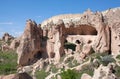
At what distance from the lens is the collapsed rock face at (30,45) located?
51.4 m

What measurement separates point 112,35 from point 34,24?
49.2 feet

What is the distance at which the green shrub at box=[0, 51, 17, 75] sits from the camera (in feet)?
156

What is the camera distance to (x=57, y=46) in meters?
50.6

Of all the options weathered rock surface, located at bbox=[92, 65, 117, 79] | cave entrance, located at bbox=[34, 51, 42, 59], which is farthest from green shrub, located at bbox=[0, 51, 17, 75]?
weathered rock surface, located at bbox=[92, 65, 117, 79]

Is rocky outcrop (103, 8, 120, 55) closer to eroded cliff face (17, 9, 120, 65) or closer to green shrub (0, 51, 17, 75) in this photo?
eroded cliff face (17, 9, 120, 65)

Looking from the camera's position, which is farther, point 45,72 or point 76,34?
point 76,34

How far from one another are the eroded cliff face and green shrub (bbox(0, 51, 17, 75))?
55.0 inches

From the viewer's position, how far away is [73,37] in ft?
176

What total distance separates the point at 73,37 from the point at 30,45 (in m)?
7.77

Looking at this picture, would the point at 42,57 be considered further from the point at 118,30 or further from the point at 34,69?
the point at 118,30

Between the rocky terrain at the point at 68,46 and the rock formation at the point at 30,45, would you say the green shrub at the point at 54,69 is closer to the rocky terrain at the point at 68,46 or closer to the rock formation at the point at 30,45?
the rocky terrain at the point at 68,46

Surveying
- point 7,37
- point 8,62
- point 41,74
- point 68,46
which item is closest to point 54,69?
point 41,74

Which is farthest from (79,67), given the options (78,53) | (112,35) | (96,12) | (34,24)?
(34,24)

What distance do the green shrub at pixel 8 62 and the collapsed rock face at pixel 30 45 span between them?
4.65 ft
